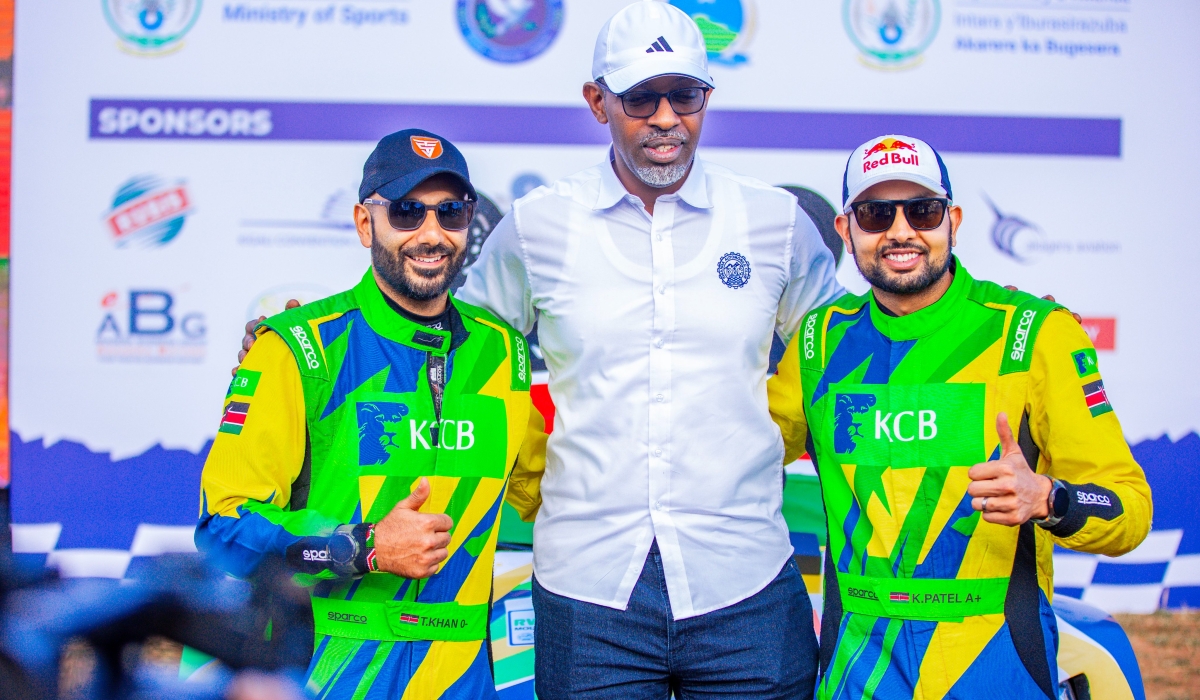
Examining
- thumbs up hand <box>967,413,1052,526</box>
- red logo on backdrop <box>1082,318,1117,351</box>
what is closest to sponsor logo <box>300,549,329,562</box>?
thumbs up hand <box>967,413,1052,526</box>

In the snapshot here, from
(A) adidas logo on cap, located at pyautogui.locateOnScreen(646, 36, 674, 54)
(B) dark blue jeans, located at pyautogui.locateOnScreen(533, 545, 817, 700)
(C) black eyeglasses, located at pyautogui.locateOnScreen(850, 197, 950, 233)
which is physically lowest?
(B) dark blue jeans, located at pyautogui.locateOnScreen(533, 545, 817, 700)

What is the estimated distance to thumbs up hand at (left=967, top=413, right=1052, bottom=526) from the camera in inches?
67.5

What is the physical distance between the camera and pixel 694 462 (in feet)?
6.70

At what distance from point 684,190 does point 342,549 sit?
1.09m

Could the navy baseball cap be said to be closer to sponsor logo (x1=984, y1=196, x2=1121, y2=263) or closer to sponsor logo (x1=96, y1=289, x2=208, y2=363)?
sponsor logo (x1=96, y1=289, x2=208, y2=363)

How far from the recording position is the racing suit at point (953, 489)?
1.90 metres

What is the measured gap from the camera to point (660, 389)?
2.05 metres

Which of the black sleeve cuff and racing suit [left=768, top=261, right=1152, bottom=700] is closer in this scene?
the black sleeve cuff

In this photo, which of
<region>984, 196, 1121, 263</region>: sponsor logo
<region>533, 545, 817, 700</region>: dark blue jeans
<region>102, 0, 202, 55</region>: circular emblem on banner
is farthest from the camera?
<region>984, 196, 1121, 263</region>: sponsor logo

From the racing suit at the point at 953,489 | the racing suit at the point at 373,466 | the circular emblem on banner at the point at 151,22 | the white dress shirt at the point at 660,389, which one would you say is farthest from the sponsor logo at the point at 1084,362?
the circular emblem on banner at the point at 151,22

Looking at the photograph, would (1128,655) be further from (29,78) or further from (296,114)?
(29,78)

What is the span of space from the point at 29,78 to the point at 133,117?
39cm

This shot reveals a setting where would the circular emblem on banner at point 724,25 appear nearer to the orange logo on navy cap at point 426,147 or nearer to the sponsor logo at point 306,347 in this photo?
the orange logo on navy cap at point 426,147

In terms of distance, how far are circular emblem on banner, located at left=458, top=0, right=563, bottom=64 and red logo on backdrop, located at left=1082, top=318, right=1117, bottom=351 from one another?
84.9 inches
